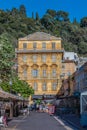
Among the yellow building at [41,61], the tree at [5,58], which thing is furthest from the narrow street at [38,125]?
the yellow building at [41,61]

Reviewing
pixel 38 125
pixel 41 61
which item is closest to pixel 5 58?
pixel 38 125

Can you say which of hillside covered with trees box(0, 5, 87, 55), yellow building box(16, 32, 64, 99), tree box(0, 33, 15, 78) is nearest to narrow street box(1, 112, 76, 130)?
tree box(0, 33, 15, 78)

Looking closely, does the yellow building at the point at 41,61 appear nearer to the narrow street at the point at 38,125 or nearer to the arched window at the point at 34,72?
the arched window at the point at 34,72

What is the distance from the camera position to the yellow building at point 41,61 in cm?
11375

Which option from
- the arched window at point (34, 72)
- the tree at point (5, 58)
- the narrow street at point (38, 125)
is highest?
the arched window at point (34, 72)

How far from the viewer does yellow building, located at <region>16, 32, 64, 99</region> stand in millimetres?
113750

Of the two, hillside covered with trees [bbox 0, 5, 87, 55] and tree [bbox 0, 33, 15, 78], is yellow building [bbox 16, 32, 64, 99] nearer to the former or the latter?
hillside covered with trees [bbox 0, 5, 87, 55]

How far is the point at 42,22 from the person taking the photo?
180m

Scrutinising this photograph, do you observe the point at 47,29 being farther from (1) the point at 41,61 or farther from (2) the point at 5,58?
(2) the point at 5,58

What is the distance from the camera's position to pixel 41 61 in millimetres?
115750

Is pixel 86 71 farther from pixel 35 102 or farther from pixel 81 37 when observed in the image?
pixel 81 37

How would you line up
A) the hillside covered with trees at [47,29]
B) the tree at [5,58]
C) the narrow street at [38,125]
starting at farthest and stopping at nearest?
1. the hillside covered with trees at [47,29]
2. the tree at [5,58]
3. the narrow street at [38,125]

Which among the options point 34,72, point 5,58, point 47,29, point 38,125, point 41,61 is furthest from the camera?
point 47,29

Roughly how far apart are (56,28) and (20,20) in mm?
15150
